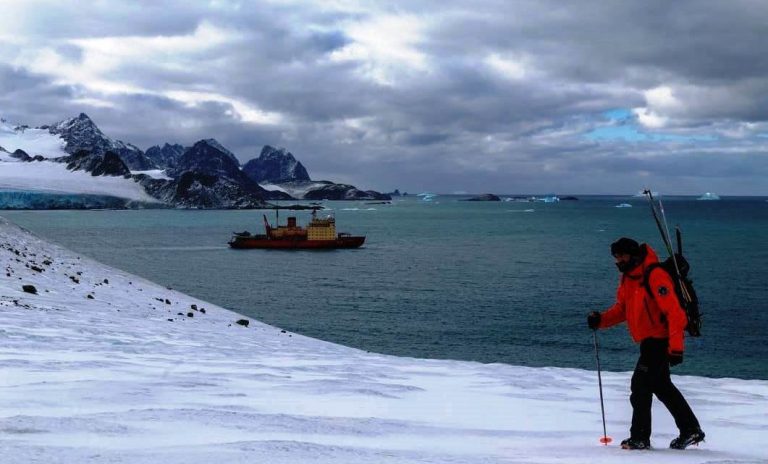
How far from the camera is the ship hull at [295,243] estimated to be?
333 ft

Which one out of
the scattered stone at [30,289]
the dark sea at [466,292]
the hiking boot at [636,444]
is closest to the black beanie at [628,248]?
the hiking boot at [636,444]

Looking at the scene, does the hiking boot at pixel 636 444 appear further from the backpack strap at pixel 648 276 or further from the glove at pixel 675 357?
the backpack strap at pixel 648 276

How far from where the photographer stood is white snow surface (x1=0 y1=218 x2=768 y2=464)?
575cm

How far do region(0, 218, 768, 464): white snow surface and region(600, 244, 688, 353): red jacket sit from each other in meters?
1.10

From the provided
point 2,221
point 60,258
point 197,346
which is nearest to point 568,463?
point 197,346

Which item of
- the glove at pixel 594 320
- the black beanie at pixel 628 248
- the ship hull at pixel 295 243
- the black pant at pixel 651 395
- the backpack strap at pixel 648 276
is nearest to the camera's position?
the backpack strap at pixel 648 276

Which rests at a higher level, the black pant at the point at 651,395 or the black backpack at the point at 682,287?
the black backpack at the point at 682,287

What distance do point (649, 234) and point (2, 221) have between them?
12106cm

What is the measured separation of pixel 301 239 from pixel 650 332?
3895 inches

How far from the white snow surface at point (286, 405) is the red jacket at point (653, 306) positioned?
1102 millimetres

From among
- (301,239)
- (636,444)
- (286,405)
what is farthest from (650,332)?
(301,239)

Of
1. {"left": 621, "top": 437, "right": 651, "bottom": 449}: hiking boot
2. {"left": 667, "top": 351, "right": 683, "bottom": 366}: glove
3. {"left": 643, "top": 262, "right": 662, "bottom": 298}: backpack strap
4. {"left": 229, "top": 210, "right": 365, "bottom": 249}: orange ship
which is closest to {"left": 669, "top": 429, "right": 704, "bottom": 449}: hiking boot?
{"left": 621, "top": 437, "right": 651, "bottom": 449}: hiking boot

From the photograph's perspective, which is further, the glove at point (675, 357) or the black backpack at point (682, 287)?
the black backpack at point (682, 287)

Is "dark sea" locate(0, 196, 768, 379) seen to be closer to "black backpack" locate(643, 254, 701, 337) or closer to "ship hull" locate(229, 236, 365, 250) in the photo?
"ship hull" locate(229, 236, 365, 250)
